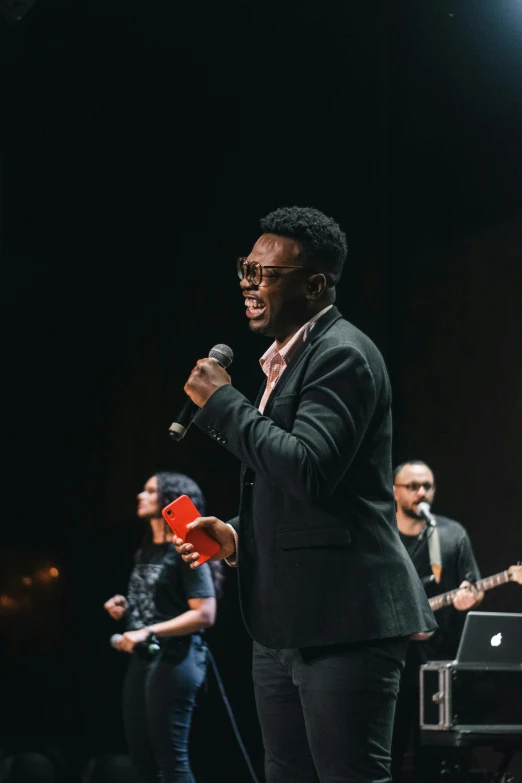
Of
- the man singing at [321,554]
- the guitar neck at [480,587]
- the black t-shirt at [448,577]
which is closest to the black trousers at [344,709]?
the man singing at [321,554]

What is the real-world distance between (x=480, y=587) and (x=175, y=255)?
7.53 feet

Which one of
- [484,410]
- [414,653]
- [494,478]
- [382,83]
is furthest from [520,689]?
[382,83]

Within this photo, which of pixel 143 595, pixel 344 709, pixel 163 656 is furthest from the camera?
pixel 143 595

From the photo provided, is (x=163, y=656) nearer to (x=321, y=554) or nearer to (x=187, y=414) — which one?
(x=187, y=414)

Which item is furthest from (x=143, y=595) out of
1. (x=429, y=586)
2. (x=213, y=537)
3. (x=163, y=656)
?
(x=213, y=537)

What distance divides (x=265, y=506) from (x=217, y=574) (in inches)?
114

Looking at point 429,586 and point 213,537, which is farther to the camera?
point 429,586

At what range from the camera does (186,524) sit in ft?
5.68

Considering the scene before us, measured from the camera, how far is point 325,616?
1.53 metres

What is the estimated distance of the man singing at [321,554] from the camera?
1507mm

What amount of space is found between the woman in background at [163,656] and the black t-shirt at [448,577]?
3.59 feet

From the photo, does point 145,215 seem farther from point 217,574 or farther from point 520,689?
point 520,689

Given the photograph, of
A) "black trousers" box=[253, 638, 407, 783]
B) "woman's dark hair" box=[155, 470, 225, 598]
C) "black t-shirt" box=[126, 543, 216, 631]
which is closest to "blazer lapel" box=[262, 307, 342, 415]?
"black trousers" box=[253, 638, 407, 783]

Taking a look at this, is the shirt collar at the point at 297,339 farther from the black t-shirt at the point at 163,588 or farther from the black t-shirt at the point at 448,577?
the black t-shirt at the point at 448,577
